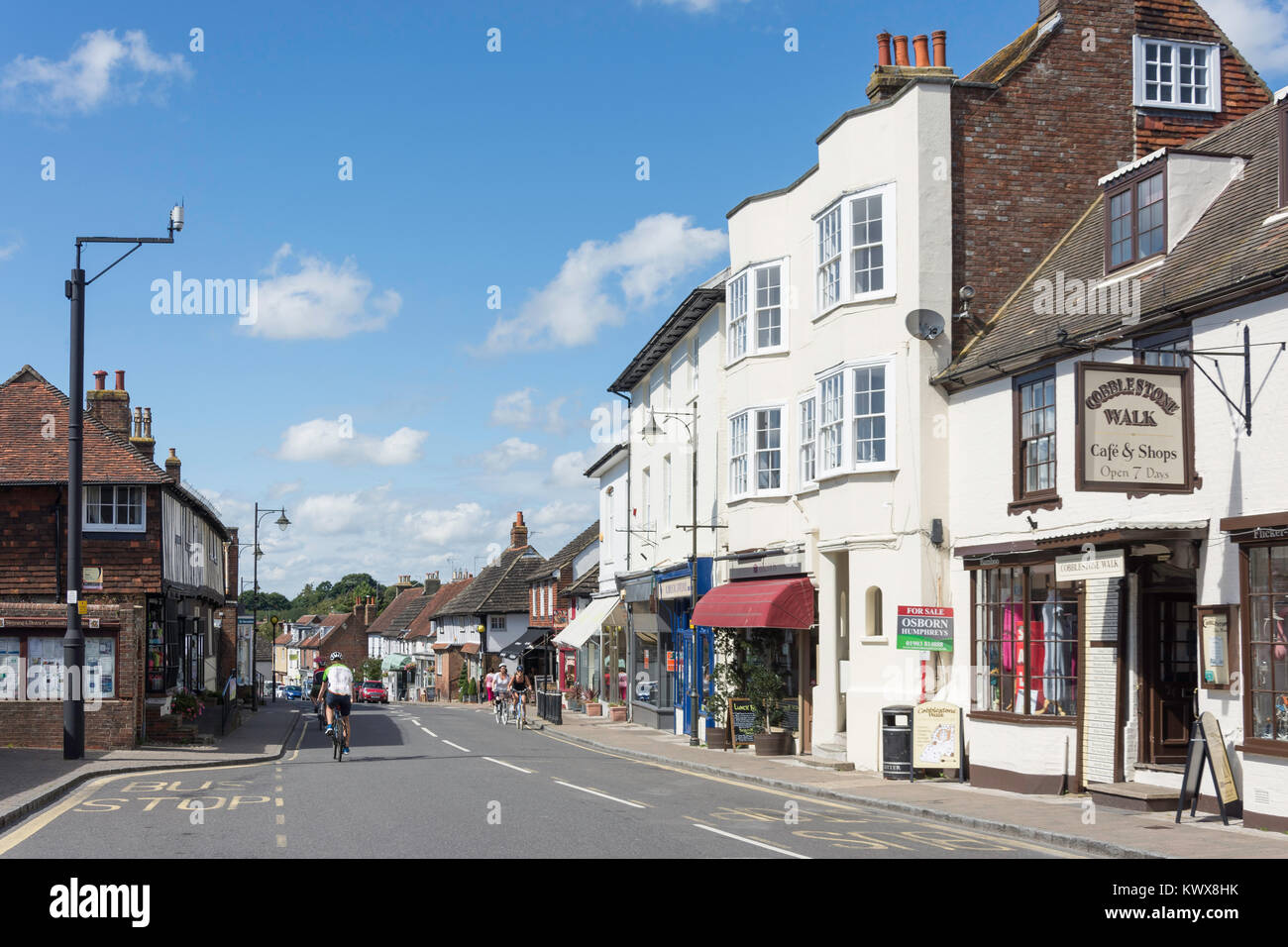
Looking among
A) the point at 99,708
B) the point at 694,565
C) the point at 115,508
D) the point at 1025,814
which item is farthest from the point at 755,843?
Result: the point at 115,508

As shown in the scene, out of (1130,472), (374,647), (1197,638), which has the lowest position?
(374,647)

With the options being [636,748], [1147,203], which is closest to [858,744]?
[636,748]

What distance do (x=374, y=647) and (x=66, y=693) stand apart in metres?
96.6

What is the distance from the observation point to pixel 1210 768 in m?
15.4

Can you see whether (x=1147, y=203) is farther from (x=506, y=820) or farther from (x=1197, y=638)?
(x=506, y=820)

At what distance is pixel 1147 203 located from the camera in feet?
63.7

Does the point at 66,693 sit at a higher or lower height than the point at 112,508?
lower

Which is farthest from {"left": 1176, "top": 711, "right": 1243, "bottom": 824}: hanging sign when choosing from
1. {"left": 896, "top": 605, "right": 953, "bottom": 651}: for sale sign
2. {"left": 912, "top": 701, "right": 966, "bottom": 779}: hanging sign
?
{"left": 896, "top": 605, "right": 953, "bottom": 651}: for sale sign

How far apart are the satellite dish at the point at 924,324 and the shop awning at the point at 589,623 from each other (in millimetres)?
23292

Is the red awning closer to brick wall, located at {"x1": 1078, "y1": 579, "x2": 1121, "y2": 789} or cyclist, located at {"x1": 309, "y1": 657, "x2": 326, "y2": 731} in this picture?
brick wall, located at {"x1": 1078, "y1": 579, "x2": 1121, "y2": 789}

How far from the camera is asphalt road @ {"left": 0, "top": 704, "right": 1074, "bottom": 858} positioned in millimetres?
12461

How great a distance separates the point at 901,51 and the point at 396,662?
8518cm

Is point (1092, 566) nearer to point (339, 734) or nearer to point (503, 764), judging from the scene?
point (503, 764)
